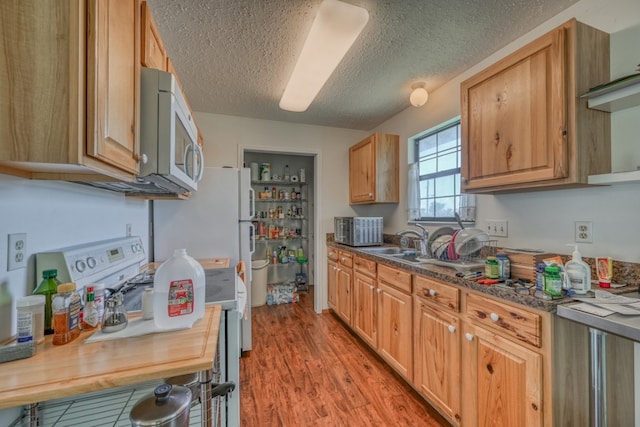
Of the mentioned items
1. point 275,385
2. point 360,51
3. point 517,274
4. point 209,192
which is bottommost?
point 275,385

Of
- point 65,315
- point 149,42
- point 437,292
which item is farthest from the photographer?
point 437,292

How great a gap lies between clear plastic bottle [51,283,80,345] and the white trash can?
2768mm

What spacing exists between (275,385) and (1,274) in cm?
166

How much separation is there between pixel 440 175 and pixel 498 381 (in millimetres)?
1698

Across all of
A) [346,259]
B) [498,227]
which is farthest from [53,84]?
[346,259]

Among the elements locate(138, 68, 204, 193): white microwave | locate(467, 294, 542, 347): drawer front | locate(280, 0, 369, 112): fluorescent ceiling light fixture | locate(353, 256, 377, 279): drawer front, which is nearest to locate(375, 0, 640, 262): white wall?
locate(467, 294, 542, 347): drawer front

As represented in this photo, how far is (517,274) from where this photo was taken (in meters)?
1.34

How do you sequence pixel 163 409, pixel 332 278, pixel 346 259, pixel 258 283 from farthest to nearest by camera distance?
pixel 258 283
pixel 332 278
pixel 346 259
pixel 163 409

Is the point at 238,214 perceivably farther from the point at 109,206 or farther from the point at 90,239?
the point at 90,239

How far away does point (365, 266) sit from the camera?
2.37 meters

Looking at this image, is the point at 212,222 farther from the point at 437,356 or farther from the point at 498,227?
the point at 498,227

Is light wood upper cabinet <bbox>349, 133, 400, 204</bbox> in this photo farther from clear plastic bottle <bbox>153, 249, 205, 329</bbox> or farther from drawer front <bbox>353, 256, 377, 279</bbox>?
clear plastic bottle <bbox>153, 249, 205, 329</bbox>

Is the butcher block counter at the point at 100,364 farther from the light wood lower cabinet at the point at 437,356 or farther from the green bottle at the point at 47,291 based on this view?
the light wood lower cabinet at the point at 437,356

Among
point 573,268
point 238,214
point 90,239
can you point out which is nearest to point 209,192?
point 238,214
